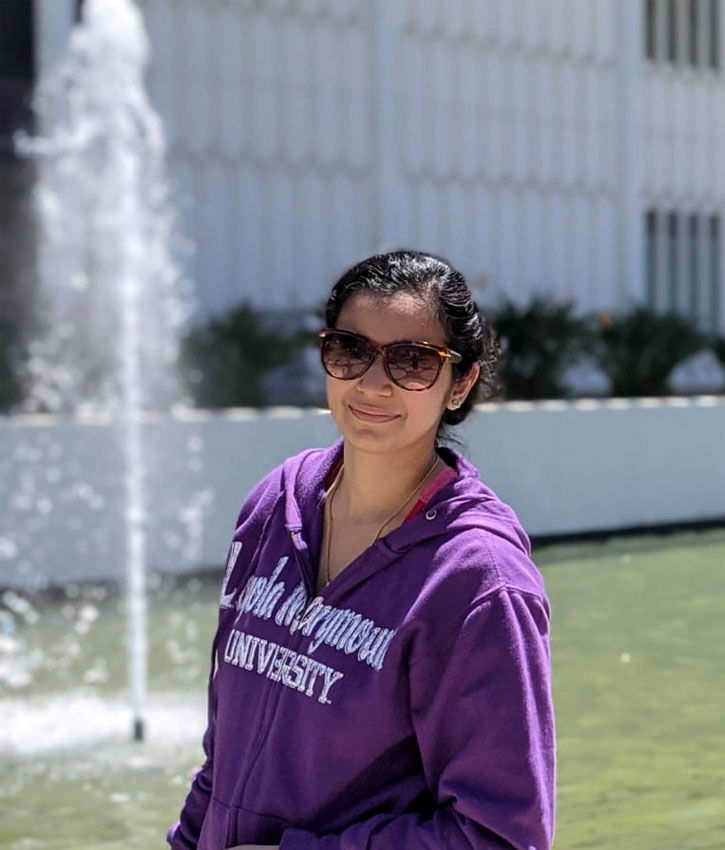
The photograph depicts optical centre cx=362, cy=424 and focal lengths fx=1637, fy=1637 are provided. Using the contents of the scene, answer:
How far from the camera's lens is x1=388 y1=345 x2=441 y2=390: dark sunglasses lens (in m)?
2.15

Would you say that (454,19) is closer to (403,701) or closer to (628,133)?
(628,133)

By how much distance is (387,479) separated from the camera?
2225mm

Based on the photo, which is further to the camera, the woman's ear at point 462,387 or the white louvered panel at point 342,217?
A: the white louvered panel at point 342,217

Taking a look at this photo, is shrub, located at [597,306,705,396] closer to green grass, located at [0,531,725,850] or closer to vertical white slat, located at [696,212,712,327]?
vertical white slat, located at [696,212,712,327]

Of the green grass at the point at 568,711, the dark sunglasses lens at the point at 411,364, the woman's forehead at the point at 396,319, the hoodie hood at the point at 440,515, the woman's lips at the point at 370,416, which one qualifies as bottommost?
the green grass at the point at 568,711

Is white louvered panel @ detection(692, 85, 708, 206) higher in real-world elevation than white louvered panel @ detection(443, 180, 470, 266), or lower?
higher

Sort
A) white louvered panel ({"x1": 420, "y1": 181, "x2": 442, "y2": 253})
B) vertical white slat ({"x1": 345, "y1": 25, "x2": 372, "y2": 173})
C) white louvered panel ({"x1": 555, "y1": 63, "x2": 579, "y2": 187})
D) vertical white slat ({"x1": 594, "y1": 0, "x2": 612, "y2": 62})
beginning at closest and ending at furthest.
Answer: vertical white slat ({"x1": 345, "y1": 25, "x2": 372, "y2": 173}) < white louvered panel ({"x1": 420, "y1": 181, "x2": 442, "y2": 253}) < white louvered panel ({"x1": 555, "y1": 63, "x2": 579, "y2": 187}) < vertical white slat ({"x1": 594, "y1": 0, "x2": 612, "y2": 62})

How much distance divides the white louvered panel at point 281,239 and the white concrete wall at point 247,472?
10.0 m

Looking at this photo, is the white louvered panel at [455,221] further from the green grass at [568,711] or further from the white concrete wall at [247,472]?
the green grass at [568,711]

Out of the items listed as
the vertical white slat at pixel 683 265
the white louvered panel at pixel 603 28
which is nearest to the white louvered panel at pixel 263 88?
the white louvered panel at pixel 603 28

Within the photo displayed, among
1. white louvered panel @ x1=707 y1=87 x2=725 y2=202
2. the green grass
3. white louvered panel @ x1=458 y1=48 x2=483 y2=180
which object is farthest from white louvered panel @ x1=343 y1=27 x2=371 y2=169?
the green grass

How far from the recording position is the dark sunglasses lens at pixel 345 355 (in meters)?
2.18

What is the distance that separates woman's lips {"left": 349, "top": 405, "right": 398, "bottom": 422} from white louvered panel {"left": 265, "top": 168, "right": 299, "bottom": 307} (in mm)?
20045

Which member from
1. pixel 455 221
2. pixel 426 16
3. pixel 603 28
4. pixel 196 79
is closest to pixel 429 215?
pixel 455 221
